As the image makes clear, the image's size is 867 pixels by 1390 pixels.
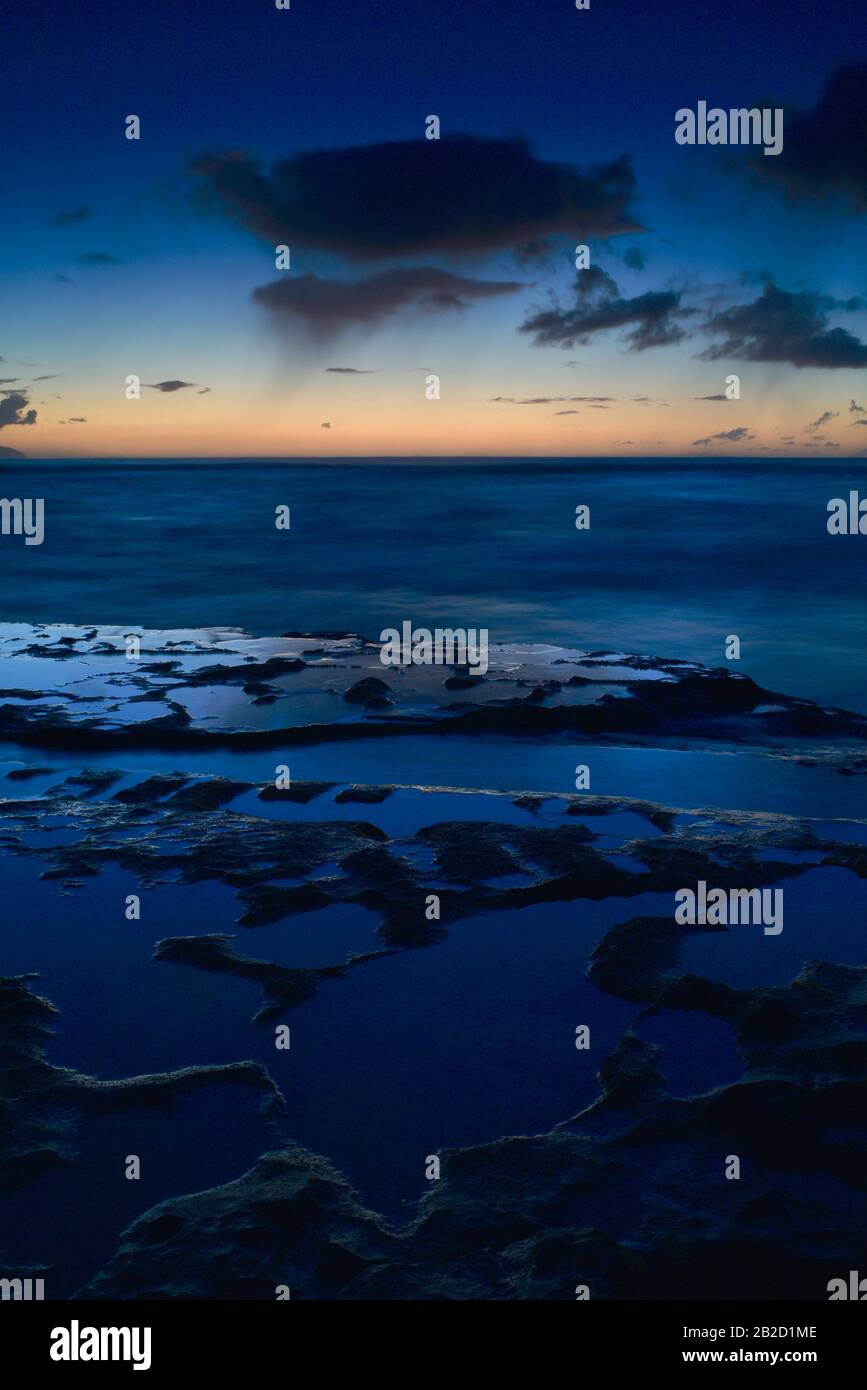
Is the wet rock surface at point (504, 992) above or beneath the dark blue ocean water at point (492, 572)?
beneath

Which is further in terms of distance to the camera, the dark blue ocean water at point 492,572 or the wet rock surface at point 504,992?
the dark blue ocean water at point 492,572

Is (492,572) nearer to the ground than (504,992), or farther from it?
farther from it

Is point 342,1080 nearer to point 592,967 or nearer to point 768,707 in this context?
point 592,967

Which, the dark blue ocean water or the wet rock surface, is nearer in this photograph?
the wet rock surface

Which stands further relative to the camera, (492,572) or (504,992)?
(492,572)

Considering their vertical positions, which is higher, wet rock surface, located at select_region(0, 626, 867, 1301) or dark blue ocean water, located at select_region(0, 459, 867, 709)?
dark blue ocean water, located at select_region(0, 459, 867, 709)

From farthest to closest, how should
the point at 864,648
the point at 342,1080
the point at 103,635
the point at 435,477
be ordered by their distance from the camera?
the point at 435,477, the point at 864,648, the point at 103,635, the point at 342,1080
